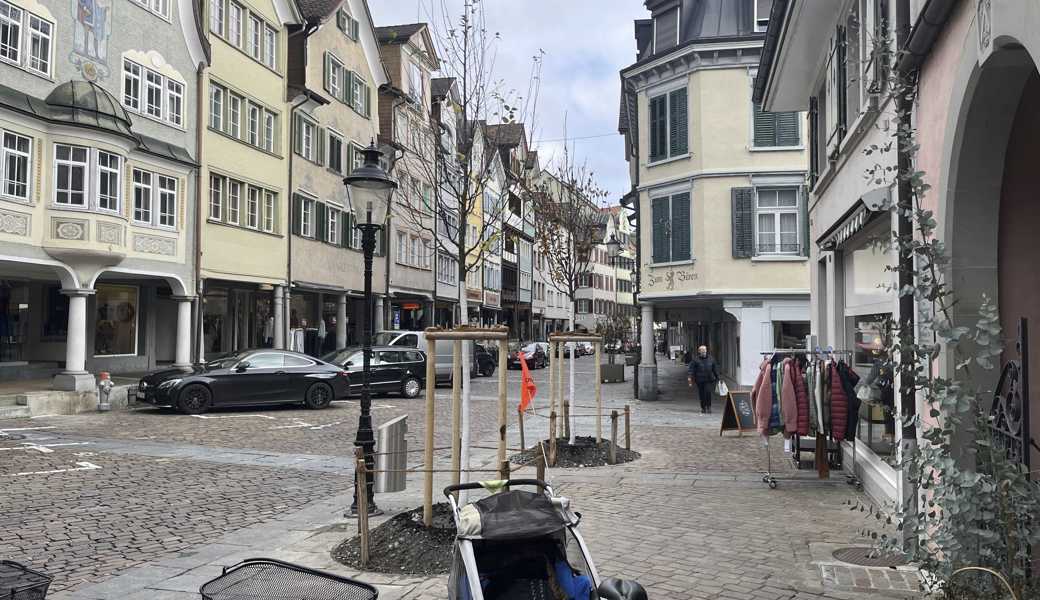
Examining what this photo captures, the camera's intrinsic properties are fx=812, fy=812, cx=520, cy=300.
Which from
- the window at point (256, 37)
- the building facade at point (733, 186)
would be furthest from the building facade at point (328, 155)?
the building facade at point (733, 186)

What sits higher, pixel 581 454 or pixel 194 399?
pixel 194 399

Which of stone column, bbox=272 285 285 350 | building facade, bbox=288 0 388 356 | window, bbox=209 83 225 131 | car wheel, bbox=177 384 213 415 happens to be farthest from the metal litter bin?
building facade, bbox=288 0 388 356

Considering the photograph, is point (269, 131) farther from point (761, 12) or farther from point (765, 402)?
point (765, 402)

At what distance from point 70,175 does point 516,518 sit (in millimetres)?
18669

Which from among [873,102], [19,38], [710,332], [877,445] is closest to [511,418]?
[877,445]

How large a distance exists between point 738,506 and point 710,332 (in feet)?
88.0

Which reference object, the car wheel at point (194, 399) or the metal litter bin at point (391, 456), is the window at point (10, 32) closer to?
the car wheel at point (194, 399)

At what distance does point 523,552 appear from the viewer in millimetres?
4445

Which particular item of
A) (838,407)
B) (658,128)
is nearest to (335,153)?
(658,128)

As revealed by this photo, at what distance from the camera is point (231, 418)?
696 inches

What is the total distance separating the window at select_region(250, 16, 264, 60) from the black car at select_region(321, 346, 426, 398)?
11228 mm

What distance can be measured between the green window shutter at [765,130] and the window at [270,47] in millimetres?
16899

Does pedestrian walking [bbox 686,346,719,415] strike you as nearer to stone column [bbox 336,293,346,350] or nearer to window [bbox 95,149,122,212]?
window [bbox 95,149,122,212]

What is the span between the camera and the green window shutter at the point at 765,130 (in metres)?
22.0
